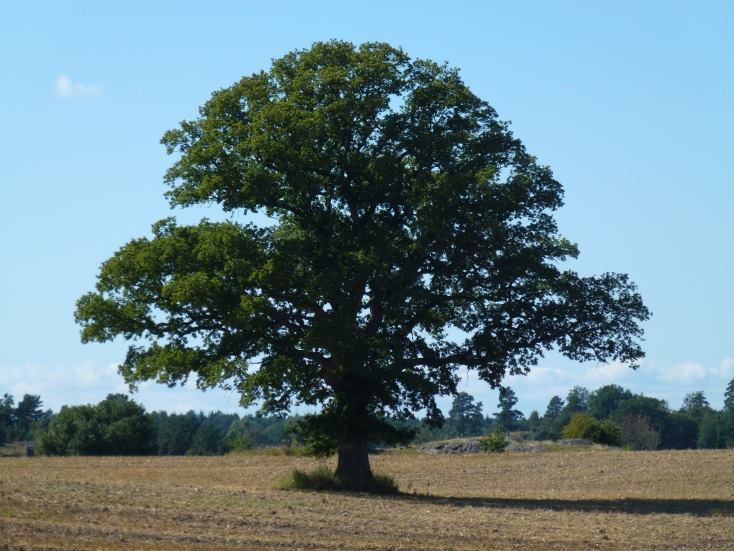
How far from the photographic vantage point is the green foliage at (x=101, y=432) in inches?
2608

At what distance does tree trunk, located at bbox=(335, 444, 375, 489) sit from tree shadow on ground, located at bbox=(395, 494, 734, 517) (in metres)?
1.38

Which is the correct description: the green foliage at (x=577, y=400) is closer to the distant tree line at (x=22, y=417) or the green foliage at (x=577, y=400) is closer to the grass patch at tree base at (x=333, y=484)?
the distant tree line at (x=22, y=417)

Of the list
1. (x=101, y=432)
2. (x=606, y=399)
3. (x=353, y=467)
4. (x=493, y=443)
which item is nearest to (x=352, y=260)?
(x=353, y=467)

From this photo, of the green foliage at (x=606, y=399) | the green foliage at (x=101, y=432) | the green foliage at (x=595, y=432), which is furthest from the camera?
the green foliage at (x=606, y=399)

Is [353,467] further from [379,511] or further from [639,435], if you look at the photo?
[639,435]

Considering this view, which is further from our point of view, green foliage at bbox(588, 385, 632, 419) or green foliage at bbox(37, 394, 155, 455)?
green foliage at bbox(588, 385, 632, 419)

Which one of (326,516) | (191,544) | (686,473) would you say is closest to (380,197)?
(326,516)

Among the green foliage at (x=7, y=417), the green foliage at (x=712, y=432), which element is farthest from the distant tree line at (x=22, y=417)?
the green foliage at (x=712, y=432)

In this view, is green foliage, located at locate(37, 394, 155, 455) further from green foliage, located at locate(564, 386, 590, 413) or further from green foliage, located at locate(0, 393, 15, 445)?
green foliage, located at locate(564, 386, 590, 413)

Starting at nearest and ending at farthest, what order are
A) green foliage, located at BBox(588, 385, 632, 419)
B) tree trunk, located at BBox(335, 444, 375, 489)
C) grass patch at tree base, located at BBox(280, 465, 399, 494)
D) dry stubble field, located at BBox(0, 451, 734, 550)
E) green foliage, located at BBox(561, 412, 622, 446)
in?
dry stubble field, located at BBox(0, 451, 734, 550), grass patch at tree base, located at BBox(280, 465, 399, 494), tree trunk, located at BBox(335, 444, 375, 489), green foliage, located at BBox(561, 412, 622, 446), green foliage, located at BBox(588, 385, 632, 419)

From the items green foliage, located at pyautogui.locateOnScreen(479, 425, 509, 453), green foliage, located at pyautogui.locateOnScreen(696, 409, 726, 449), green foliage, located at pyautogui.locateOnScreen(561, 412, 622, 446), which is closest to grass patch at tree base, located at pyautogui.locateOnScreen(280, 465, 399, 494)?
green foliage, located at pyautogui.locateOnScreen(479, 425, 509, 453)

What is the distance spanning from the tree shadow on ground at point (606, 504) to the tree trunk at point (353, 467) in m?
1.38

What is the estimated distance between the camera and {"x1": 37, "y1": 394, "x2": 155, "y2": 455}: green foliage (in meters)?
66.2

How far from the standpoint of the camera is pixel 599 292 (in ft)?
112
